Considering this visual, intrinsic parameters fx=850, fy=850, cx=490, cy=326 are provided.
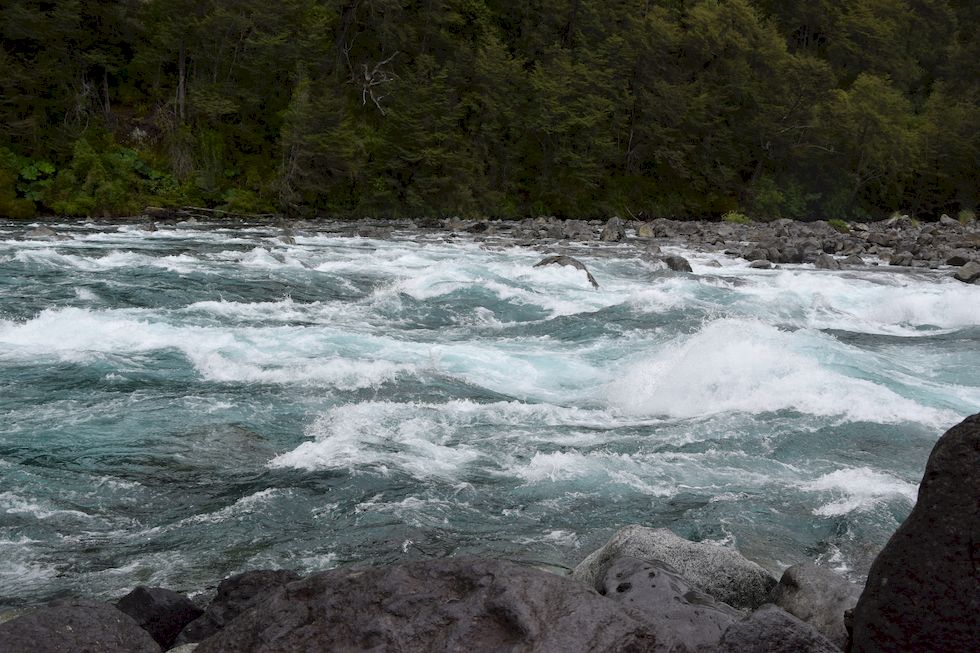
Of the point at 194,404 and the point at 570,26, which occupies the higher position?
the point at 570,26

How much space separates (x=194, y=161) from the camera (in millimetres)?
32312

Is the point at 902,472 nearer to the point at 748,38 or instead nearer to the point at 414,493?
the point at 414,493

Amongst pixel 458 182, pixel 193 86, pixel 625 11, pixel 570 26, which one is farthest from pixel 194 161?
pixel 625 11

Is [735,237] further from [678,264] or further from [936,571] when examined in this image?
[936,571]

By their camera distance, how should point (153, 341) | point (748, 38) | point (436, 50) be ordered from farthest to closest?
point (748, 38), point (436, 50), point (153, 341)

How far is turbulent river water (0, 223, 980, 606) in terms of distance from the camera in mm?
5816

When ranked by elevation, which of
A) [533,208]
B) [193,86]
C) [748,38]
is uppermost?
[748,38]

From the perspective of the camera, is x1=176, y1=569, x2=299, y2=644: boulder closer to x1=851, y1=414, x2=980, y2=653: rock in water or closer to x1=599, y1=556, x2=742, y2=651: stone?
x1=599, y1=556, x2=742, y2=651: stone

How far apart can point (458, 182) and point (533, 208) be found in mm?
5018

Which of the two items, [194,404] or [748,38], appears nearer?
[194,404]

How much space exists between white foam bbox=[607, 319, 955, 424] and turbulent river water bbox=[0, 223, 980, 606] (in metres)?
0.03

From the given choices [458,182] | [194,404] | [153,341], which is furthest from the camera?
[458,182]

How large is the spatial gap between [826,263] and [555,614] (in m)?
20.9

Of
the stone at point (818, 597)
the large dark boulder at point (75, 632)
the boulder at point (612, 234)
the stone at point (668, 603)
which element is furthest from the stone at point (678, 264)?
the large dark boulder at point (75, 632)
